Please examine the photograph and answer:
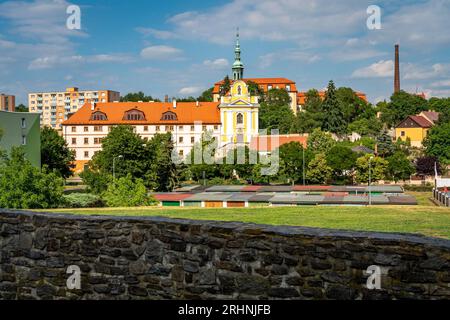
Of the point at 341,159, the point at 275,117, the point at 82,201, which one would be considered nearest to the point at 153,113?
the point at 275,117

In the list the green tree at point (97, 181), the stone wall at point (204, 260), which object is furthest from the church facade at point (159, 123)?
the stone wall at point (204, 260)

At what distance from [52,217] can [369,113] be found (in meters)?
141

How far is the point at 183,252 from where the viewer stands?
29.1 feet

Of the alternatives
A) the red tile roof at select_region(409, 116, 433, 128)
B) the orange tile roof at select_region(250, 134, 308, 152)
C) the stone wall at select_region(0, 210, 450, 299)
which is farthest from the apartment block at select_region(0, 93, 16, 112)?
the stone wall at select_region(0, 210, 450, 299)

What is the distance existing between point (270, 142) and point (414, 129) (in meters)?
40.9

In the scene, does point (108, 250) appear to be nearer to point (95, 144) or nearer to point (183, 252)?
point (183, 252)

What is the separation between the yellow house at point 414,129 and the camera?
124938 mm

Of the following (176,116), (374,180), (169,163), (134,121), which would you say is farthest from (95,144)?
(374,180)

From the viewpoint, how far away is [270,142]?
329 ft

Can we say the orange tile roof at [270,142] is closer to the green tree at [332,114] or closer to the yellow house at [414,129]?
the green tree at [332,114]

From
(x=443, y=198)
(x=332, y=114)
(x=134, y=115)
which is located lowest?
(x=443, y=198)

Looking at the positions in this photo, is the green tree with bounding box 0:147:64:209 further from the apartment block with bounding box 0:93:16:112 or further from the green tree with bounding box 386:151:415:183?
the apartment block with bounding box 0:93:16:112

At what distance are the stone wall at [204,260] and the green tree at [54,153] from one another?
66671mm

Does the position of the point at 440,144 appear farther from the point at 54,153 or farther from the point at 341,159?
the point at 54,153
